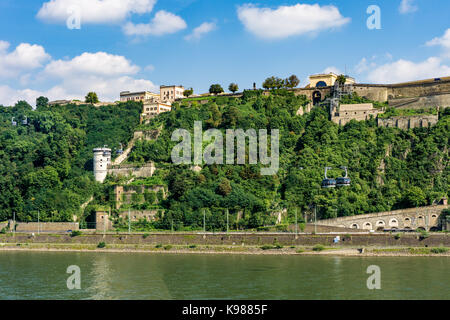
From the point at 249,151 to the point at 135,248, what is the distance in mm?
16640

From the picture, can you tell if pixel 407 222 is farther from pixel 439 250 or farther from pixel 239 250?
pixel 239 250

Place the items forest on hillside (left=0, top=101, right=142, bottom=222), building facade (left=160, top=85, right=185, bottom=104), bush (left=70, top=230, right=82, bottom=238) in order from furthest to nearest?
building facade (left=160, top=85, right=185, bottom=104), forest on hillside (left=0, top=101, right=142, bottom=222), bush (left=70, top=230, right=82, bottom=238)

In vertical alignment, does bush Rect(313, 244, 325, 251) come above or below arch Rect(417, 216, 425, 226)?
below

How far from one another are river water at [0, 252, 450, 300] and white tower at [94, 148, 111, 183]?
57.2 ft

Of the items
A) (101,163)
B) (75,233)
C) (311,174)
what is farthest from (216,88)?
(75,233)

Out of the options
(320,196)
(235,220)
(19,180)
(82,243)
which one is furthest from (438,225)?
(19,180)

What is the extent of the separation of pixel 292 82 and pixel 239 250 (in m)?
33.9

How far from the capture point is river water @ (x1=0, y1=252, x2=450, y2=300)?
29.2m

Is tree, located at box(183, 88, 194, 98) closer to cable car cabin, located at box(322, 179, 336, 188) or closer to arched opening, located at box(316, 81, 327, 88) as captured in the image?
arched opening, located at box(316, 81, 327, 88)

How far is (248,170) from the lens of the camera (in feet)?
183

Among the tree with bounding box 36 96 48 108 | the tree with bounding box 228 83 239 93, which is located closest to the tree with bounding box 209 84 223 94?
the tree with bounding box 228 83 239 93

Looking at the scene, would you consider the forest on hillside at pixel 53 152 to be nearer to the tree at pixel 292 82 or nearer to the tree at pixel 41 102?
the tree at pixel 41 102

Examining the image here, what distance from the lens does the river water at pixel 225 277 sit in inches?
1152

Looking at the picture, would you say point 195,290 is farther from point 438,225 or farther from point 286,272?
point 438,225
